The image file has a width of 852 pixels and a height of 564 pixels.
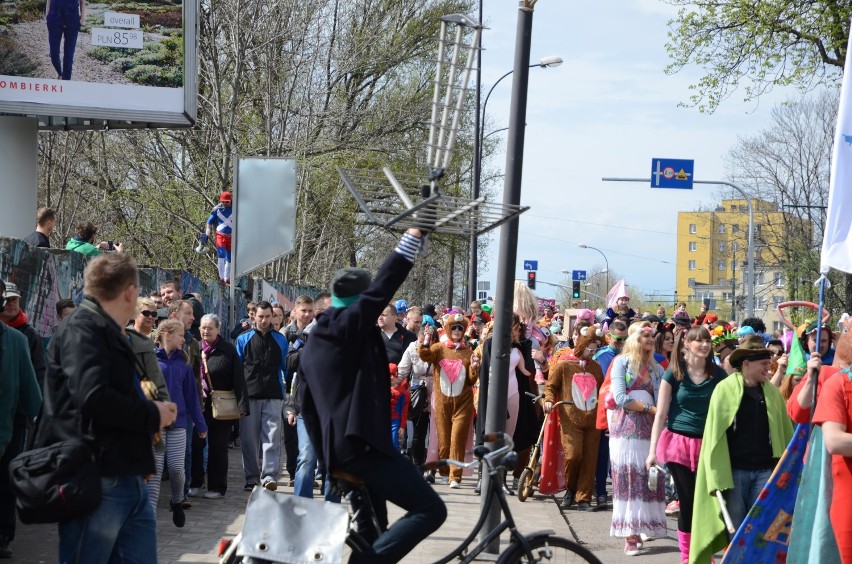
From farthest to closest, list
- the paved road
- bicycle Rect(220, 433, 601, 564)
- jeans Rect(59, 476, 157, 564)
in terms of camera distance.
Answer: the paved road < bicycle Rect(220, 433, 601, 564) < jeans Rect(59, 476, 157, 564)

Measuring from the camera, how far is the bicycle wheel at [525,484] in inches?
496

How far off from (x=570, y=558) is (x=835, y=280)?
1600 inches

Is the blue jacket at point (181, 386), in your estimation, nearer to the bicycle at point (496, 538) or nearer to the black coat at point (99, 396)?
the bicycle at point (496, 538)

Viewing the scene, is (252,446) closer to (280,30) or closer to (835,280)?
(280,30)

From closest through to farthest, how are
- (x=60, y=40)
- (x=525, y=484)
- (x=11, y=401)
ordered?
(x=11, y=401)
(x=525, y=484)
(x=60, y=40)

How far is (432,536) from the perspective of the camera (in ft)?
32.4

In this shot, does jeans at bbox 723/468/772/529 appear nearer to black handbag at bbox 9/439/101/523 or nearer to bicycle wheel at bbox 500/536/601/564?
bicycle wheel at bbox 500/536/601/564

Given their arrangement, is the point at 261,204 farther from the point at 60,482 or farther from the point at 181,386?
the point at 60,482

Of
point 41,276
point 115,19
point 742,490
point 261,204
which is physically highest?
point 115,19

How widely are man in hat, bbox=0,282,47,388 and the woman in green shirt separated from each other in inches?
166

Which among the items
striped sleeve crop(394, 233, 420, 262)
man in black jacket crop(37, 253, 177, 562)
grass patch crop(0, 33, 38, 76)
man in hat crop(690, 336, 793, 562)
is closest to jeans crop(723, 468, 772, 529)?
man in hat crop(690, 336, 793, 562)

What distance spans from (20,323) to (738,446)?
191 inches

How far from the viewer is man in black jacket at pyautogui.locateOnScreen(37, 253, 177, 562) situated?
4746mm

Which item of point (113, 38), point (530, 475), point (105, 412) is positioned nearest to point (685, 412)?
point (530, 475)
